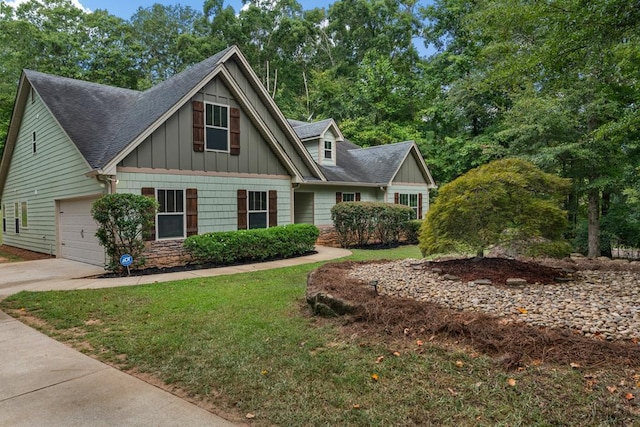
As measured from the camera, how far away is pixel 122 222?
355 inches

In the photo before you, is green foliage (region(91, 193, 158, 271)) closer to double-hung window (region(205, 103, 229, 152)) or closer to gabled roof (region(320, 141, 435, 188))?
double-hung window (region(205, 103, 229, 152))

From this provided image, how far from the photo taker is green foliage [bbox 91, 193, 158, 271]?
8.88 metres

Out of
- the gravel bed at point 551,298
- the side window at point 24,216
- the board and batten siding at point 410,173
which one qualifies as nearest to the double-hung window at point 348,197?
the board and batten siding at point 410,173

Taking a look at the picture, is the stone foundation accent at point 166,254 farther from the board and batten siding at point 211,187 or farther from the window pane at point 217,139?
the window pane at point 217,139

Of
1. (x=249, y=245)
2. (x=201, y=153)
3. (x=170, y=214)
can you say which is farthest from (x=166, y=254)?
(x=201, y=153)

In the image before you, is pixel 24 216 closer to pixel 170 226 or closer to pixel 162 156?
pixel 170 226

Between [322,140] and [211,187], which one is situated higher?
[322,140]

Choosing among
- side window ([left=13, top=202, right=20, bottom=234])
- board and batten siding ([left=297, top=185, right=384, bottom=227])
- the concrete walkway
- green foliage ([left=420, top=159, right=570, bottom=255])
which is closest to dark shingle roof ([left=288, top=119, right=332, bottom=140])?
board and batten siding ([left=297, top=185, right=384, bottom=227])

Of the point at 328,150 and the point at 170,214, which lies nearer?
the point at 170,214

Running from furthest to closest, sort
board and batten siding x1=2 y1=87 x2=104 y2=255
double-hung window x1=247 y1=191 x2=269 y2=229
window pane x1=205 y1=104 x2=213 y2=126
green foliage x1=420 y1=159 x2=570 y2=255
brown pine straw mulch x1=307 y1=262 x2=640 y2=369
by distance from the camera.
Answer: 1. double-hung window x1=247 y1=191 x2=269 y2=229
2. window pane x1=205 y1=104 x2=213 y2=126
3. board and batten siding x1=2 y1=87 x2=104 y2=255
4. green foliage x1=420 y1=159 x2=570 y2=255
5. brown pine straw mulch x1=307 y1=262 x2=640 y2=369

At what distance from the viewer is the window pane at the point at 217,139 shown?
38.4 feet

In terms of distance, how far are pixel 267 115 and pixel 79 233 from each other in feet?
23.0

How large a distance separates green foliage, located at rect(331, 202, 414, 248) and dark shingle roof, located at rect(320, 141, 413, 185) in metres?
2.52

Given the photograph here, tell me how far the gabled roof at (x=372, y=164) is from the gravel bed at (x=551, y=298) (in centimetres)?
1080
